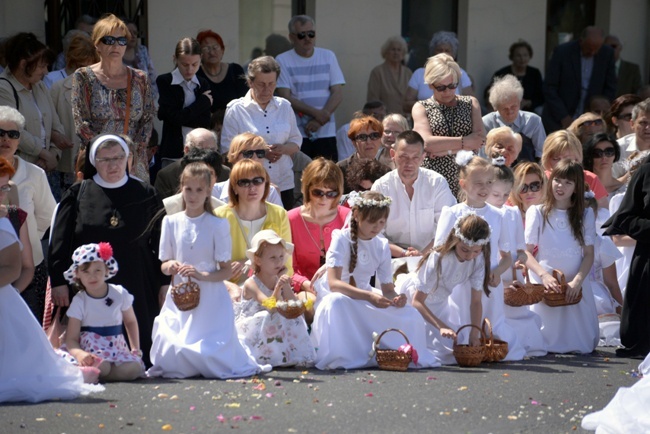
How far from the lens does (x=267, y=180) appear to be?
9.61m

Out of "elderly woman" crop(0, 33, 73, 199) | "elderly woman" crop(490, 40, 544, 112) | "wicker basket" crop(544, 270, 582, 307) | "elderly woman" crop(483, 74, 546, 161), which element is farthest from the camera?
"elderly woman" crop(490, 40, 544, 112)

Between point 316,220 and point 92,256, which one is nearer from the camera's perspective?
point 92,256

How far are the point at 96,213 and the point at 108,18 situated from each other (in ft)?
6.72

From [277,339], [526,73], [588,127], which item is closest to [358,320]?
[277,339]

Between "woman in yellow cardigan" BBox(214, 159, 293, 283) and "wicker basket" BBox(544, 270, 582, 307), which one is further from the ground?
"woman in yellow cardigan" BBox(214, 159, 293, 283)

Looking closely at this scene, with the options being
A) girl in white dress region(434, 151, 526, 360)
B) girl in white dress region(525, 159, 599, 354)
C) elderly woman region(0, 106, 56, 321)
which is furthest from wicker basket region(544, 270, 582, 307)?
elderly woman region(0, 106, 56, 321)

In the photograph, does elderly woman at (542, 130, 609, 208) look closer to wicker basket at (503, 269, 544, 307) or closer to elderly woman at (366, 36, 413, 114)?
wicker basket at (503, 269, 544, 307)

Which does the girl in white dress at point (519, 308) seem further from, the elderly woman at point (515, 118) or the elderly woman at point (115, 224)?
the elderly woman at point (115, 224)

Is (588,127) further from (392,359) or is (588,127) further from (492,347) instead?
(392,359)

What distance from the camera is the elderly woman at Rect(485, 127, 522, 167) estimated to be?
11016mm

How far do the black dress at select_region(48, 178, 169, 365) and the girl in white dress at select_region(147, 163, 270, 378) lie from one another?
0.23 m

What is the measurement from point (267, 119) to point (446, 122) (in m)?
1.57

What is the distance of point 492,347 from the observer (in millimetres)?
9086

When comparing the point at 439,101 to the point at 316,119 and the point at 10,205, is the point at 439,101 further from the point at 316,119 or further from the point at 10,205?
the point at 10,205
